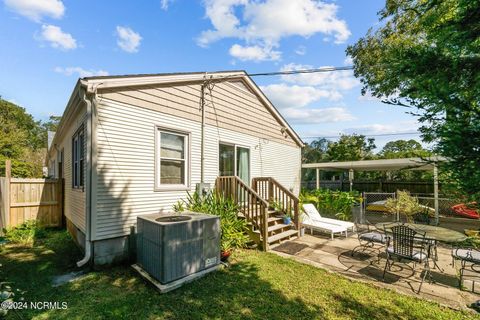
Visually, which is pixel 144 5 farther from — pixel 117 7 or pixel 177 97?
pixel 177 97

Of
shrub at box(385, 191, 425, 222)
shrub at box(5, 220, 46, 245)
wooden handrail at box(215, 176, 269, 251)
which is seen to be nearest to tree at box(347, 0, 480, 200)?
wooden handrail at box(215, 176, 269, 251)

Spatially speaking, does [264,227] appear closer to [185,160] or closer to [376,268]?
[376,268]

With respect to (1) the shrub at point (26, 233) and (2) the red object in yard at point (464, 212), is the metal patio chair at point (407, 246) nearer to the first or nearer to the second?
(2) the red object in yard at point (464, 212)

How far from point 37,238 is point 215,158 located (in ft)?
→ 19.6

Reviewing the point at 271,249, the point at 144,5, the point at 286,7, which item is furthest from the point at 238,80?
the point at 271,249

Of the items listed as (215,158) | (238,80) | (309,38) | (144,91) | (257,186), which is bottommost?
(257,186)

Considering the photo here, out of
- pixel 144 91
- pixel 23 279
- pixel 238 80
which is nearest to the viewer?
pixel 23 279

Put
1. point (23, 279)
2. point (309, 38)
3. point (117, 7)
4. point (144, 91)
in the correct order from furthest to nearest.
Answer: point (309, 38)
point (117, 7)
point (144, 91)
point (23, 279)

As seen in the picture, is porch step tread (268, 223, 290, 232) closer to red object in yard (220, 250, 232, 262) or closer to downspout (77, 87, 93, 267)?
red object in yard (220, 250, 232, 262)

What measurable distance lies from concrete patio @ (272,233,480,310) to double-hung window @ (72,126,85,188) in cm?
547

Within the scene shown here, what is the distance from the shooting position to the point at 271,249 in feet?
20.5

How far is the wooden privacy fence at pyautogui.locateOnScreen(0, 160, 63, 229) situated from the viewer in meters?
7.43

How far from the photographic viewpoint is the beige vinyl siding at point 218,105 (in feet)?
18.3

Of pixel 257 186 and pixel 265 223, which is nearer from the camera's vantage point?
pixel 265 223
